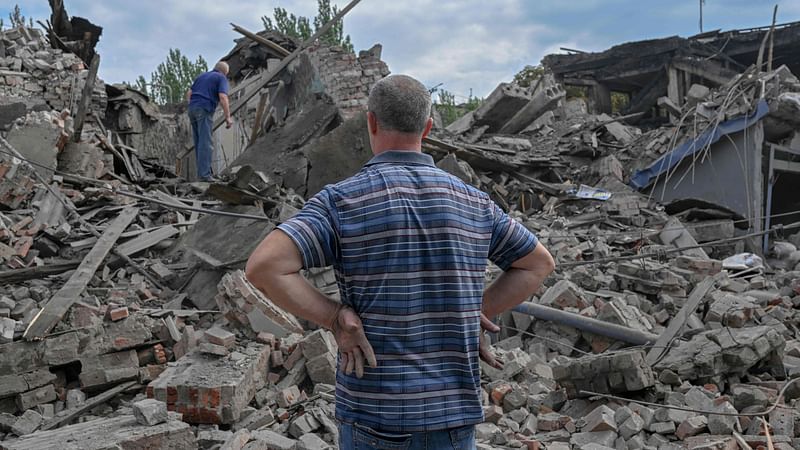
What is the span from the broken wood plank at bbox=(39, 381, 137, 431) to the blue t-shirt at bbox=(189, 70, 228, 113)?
6.27 metres

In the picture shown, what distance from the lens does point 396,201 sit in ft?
6.00

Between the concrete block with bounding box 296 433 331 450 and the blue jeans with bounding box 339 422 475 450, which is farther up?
the blue jeans with bounding box 339 422 475 450

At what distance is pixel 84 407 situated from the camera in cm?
488

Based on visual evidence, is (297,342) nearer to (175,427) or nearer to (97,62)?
(175,427)

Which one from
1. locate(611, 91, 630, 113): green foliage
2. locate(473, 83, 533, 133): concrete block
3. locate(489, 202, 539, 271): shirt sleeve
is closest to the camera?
locate(489, 202, 539, 271): shirt sleeve

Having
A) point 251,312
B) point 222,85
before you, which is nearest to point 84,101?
point 222,85

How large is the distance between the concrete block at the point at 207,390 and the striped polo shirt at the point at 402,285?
2.78 m

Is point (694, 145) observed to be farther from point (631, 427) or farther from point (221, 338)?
point (221, 338)

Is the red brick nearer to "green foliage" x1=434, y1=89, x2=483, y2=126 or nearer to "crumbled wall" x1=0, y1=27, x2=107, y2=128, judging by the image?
"crumbled wall" x1=0, y1=27, x2=107, y2=128

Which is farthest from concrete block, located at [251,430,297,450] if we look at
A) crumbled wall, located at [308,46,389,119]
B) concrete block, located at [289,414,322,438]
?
crumbled wall, located at [308,46,389,119]

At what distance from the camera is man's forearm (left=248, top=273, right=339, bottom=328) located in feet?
5.85

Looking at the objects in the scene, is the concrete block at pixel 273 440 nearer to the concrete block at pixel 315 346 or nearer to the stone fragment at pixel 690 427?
the concrete block at pixel 315 346

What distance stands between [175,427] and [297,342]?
5.23 ft

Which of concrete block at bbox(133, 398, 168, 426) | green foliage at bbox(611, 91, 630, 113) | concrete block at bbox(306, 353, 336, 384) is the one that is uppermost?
green foliage at bbox(611, 91, 630, 113)
